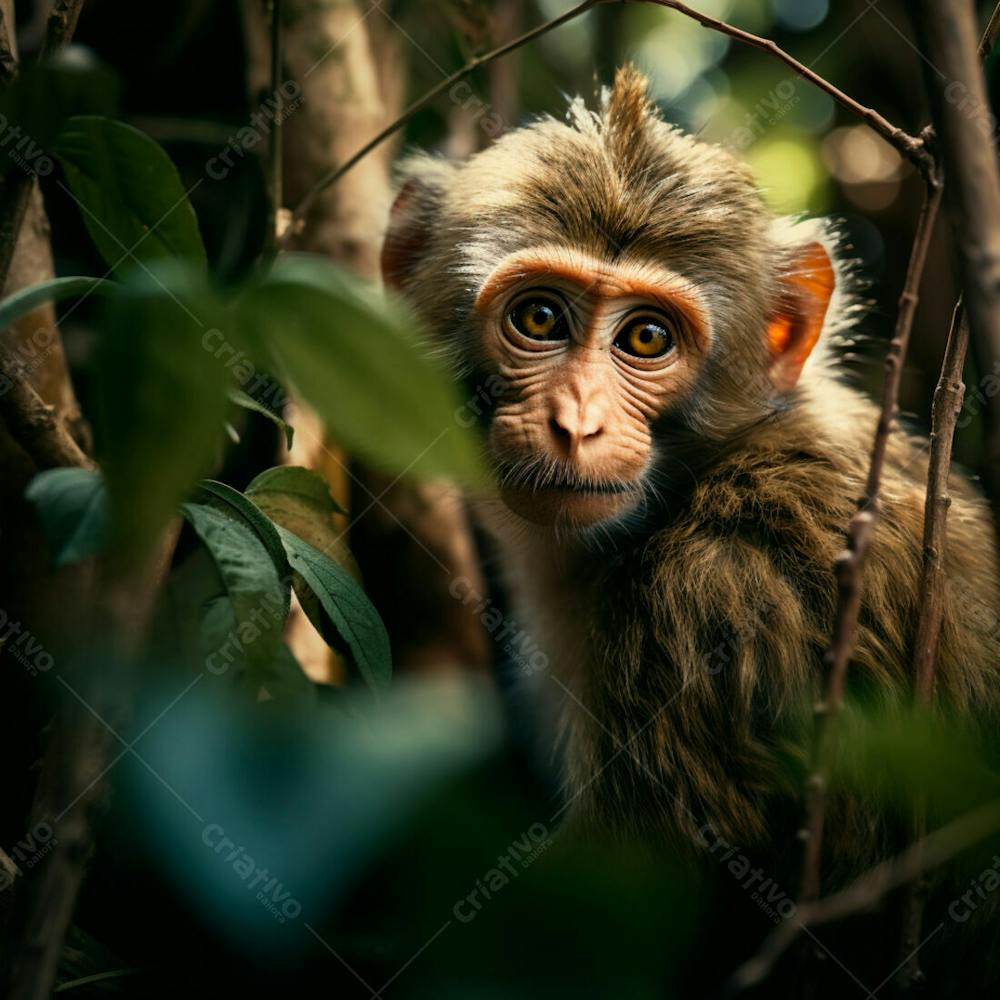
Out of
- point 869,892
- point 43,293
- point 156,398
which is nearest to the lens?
point 156,398

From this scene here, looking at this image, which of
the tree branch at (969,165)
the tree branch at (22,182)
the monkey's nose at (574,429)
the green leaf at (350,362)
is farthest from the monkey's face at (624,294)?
the green leaf at (350,362)

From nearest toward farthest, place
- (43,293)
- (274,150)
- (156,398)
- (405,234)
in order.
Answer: (156,398) → (43,293) → (274,150) → (405,234)

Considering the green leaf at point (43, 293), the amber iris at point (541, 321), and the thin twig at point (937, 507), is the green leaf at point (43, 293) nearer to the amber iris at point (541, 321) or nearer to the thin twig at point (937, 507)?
the thin twig at point (937, 507)

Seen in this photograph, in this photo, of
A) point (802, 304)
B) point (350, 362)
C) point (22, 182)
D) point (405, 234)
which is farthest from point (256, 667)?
point (802, 304)

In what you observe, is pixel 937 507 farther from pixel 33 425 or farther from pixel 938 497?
pixel 33 425

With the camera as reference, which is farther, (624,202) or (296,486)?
(624,202)

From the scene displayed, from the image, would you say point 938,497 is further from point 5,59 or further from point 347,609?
point 5,59

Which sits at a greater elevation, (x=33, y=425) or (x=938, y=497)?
(x=938, y=497)

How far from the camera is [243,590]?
5.82 ft

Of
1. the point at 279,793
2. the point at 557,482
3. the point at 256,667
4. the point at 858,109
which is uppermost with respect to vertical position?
the point at 858,109

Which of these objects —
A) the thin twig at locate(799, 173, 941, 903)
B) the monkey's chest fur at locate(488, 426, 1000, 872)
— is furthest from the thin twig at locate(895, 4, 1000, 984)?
the monkey's chest fur at locate(488, 426, 1000, 872)

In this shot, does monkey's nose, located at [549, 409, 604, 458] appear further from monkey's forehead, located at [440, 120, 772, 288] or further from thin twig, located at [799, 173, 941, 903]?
thin twig, located at [799, 173, 941, 903]

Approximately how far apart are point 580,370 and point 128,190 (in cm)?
146

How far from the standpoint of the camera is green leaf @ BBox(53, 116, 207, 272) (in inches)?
71.3
